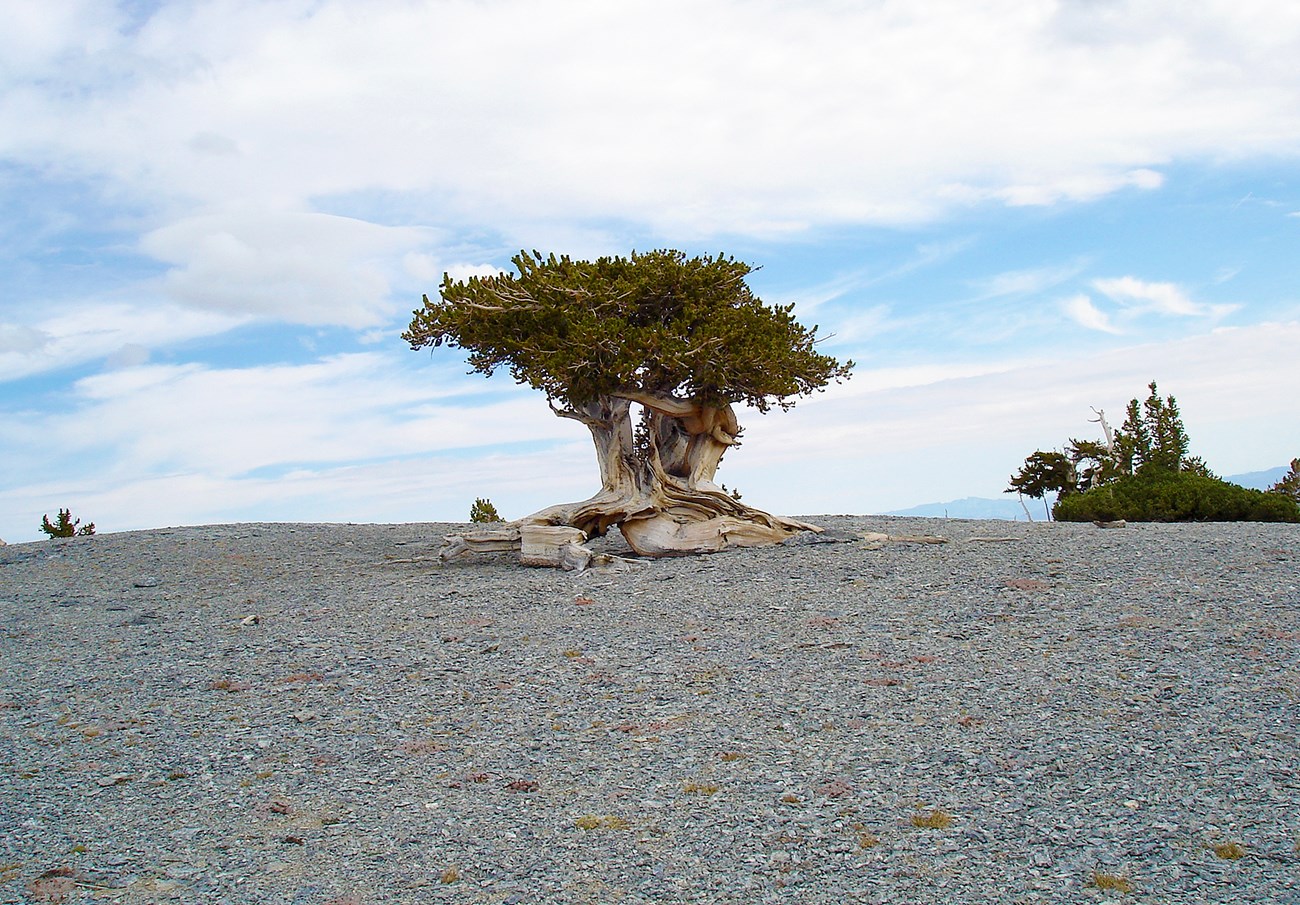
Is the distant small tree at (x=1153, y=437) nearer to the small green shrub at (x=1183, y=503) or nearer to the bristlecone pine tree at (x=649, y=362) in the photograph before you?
the small green shrub at (x=1183, y=503)

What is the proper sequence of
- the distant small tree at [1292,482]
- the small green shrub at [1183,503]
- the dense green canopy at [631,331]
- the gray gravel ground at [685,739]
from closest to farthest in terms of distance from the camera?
the gray gravel ground at [685,739]
the dense green canopy at [631,331]
the small green shrub at [1183,503]
the distant small tree at [1292,482]

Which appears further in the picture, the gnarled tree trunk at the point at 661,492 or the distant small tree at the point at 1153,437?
the distant small tree at the point at 1153,437

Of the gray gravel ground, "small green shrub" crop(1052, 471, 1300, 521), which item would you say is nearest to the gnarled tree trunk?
the gray gravel ground

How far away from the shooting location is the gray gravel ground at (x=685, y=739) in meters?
5.55

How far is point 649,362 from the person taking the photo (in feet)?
51.0

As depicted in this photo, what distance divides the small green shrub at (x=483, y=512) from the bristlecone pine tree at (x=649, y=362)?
27.4ft

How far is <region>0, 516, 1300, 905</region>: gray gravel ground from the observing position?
5551 mm

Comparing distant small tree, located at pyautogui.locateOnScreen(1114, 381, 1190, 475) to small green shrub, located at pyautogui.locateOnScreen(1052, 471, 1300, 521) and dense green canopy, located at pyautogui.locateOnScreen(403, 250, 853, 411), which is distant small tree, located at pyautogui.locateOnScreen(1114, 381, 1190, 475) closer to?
small green shrub, located at pyautogui.locateOnScreen(1052, 471, 1300, 521)

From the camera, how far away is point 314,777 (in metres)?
7.16

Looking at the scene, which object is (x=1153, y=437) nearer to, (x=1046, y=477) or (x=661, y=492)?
(x=1046, y=477)

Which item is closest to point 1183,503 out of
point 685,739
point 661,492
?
point 661,492

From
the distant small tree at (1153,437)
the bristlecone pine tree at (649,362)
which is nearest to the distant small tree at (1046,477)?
the distant small tree at (1153,437)

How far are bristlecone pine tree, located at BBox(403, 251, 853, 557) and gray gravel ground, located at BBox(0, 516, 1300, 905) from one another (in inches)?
131

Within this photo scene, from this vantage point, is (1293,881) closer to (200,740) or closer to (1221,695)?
(1221,695)
